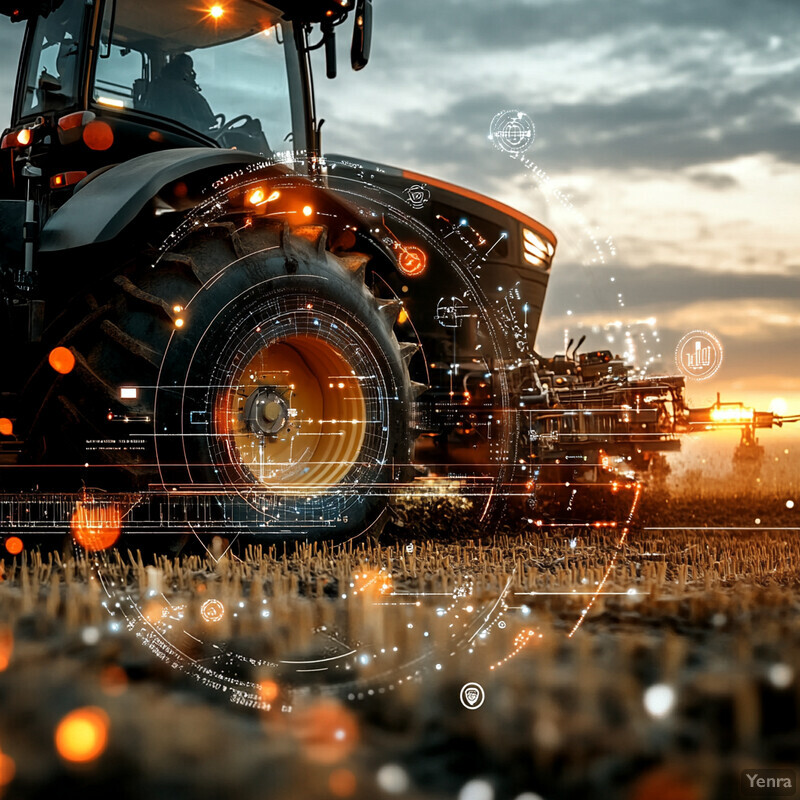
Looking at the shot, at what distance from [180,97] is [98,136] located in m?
0.92

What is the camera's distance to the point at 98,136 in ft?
13.7

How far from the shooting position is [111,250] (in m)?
3.85

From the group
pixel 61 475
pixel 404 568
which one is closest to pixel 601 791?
pixel 404 568

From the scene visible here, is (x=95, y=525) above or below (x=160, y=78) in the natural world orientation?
below

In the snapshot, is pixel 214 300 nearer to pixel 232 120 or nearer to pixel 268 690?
pixel 232 120

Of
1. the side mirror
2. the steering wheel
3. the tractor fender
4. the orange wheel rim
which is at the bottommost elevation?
the orange wheel rim

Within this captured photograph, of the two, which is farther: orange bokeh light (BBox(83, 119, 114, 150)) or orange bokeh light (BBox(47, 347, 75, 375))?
orange bokeh light (BBox(83, 119, 114, 150))

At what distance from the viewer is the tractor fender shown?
3756 millimetres

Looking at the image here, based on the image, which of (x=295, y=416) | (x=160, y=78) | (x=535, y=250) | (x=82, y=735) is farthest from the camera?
(x=535, y=250)

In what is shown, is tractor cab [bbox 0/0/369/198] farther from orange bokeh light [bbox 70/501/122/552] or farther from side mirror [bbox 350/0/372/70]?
orange bokeh light [bbox 70/501/122/552]

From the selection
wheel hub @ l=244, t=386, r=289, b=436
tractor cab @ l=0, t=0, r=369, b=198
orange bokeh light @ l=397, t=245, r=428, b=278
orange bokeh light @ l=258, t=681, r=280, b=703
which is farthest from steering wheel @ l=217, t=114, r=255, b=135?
orange bokeh light @ l=258, t=681, r=280, b=703

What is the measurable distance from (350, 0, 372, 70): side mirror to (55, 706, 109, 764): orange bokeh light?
3.67 meters

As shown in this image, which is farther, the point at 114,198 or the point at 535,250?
the point at 535,250

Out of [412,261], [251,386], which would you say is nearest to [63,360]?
[251,386]
